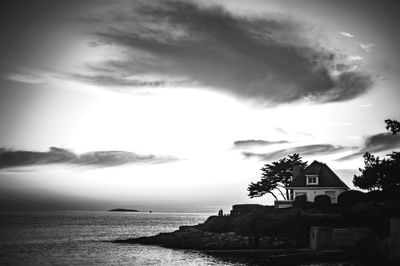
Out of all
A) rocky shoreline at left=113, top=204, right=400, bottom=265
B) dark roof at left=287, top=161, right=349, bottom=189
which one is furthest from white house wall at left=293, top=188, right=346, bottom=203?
rocky shoreline at left=113, top=204, right=400, bottom=265

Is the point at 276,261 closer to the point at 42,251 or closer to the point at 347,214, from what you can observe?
the point at 347,214

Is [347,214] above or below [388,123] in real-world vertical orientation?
below

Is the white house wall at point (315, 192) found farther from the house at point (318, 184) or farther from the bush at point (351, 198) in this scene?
the bush at point (351, 198)

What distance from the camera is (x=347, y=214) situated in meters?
43.8

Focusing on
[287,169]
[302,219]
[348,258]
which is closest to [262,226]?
[302,219]

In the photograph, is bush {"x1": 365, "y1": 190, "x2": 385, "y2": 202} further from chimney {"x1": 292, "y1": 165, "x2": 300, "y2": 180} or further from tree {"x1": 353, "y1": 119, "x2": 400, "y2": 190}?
chimney {"x1": 292, "y1": 165, "x2": 300, "y2": 180}

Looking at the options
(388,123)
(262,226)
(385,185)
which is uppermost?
(388,123)

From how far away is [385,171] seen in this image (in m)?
43.8

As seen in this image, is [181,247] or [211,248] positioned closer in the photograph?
[211,248]

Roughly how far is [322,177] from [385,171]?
19.1 metres

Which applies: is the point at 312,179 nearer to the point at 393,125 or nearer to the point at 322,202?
the point at 322,202

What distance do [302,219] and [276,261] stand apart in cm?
1138

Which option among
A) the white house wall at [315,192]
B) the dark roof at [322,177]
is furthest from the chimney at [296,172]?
the white house wall at [315,192]

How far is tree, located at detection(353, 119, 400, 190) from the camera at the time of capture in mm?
42250
